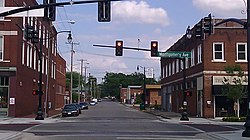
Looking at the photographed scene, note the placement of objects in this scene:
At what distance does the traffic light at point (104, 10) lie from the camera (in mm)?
20234

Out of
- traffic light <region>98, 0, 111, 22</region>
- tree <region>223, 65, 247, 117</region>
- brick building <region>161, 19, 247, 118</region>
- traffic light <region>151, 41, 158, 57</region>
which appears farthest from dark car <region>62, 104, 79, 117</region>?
traffic light <region>98, 0, 111, 22</region>

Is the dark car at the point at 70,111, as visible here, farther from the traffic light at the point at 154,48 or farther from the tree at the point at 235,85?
the traffic light at the point at 154,48

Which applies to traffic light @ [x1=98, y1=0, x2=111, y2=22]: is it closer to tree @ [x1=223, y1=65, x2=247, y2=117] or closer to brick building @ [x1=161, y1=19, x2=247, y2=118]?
tree @ [x1=223, y1=65, x2=247, y2=117]

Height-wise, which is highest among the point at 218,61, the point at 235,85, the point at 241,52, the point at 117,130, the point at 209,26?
the point at 241,52

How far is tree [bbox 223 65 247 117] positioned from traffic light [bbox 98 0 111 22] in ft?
81.7

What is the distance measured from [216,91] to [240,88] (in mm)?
4493

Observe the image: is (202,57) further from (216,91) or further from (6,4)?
(6,4)

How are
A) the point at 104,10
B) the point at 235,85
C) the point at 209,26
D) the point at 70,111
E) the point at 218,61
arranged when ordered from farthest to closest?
the point at 70,111 < the point at 218,61 < the point at 235,85 < the point at 209,26 < the point at 104,10

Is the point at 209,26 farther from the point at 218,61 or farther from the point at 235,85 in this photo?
the point at 218,61

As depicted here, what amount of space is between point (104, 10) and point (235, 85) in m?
25.7

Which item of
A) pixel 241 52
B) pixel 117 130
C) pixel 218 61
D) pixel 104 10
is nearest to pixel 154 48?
pixel 117 130

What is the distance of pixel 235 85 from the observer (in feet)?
141

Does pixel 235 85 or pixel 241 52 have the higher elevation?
pixel 241 52

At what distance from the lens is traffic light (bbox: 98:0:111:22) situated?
20.2 meters
